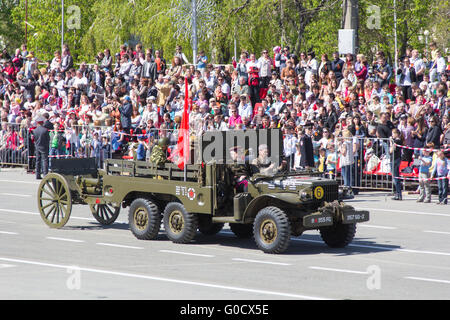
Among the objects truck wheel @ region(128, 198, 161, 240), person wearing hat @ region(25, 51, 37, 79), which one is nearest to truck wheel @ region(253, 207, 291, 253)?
truck wheel @ region(128, 198, 161, 240)

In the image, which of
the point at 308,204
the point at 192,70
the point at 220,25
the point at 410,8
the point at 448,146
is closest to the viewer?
the point at 308,204

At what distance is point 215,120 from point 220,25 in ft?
56.9

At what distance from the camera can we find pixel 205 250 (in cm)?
1546

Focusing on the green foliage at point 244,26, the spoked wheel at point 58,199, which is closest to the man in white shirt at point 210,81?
the green foliage at point 244,26

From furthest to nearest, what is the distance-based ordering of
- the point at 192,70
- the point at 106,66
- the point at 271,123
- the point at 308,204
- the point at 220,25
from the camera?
the point at 220,25 < the point at 106,66 < the point at 192,70 < the point at 271,123 < the point at 308,204

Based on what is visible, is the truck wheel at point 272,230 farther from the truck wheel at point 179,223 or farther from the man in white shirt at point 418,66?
the man in white shirt at point 418,66

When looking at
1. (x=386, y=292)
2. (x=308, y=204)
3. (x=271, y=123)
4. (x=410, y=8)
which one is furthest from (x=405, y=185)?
(x=410, y=8)

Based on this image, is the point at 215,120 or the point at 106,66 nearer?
the point at 215,120

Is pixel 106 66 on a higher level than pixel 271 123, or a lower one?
higher

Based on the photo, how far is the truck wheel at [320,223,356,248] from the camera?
Answer: 1549cm

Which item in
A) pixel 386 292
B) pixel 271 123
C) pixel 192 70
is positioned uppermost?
pixel 192 70

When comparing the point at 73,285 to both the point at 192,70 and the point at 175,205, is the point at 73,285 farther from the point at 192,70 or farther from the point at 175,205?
the point at 192,70

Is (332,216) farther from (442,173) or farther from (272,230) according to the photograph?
(442,173)

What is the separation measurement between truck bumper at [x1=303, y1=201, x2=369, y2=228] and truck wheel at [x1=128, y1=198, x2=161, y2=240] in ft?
9.99
